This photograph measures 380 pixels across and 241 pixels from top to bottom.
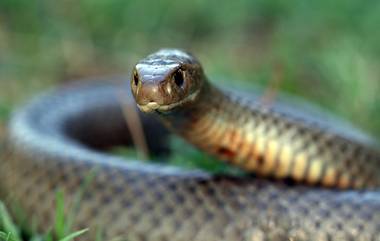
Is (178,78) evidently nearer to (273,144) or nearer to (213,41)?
(273,144)

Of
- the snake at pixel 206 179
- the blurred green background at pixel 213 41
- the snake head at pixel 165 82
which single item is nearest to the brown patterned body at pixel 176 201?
the snake at pixel 206 179

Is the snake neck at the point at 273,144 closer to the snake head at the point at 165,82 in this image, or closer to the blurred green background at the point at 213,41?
the snake head at the point at 165,82

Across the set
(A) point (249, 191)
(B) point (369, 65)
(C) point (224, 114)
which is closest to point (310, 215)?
(A) point (249, 191)

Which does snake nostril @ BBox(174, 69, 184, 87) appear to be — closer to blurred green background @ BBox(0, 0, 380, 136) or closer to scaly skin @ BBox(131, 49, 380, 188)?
scaly skin @ BBox(131, 49, 380, 188)

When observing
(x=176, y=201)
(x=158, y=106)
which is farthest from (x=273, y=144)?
(x=158, y=106)

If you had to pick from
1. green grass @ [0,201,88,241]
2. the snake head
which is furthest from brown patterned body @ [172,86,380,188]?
green grass @ [0,201,88,241]
